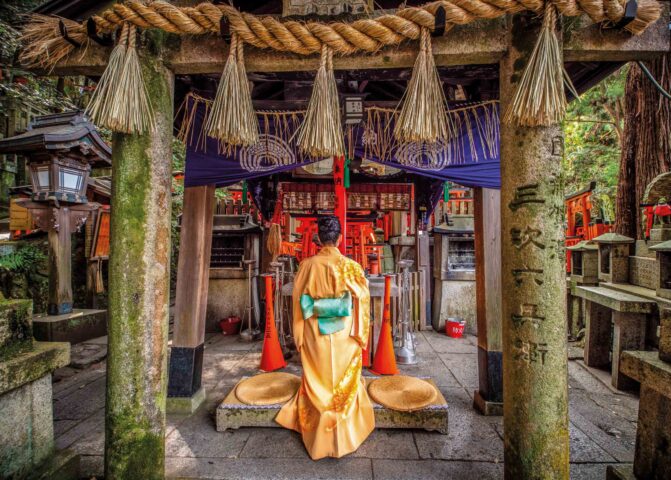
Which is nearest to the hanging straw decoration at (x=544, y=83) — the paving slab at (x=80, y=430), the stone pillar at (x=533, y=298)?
the stone pillar at (x=533, y=298)

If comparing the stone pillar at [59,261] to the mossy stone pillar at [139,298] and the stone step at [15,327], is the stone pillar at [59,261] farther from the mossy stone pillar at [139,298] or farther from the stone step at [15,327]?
the mossy stone pillar at [139,298]

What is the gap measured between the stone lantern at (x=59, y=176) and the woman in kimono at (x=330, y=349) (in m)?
6.06

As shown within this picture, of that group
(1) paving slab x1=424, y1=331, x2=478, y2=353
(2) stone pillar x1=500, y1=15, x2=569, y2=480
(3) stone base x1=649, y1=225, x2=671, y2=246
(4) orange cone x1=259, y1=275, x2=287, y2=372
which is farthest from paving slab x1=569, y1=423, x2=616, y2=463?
(4) orange cone x1=259, y1=275, x2=287, y2=372

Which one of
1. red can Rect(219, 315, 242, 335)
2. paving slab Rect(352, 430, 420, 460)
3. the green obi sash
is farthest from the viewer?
red can Rect(219, 315, 242, 335)

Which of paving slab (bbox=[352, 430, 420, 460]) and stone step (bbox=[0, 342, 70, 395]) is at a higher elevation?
stone step (bbox=[0, 342, 70, 395])

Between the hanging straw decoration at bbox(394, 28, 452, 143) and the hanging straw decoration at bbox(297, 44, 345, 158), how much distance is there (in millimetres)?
504

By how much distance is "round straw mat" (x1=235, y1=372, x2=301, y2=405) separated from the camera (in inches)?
138

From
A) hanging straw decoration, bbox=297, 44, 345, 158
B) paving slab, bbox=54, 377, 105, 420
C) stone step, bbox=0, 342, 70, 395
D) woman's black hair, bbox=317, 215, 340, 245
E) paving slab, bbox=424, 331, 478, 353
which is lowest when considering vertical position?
paving slab, bbox=424, 331, 478, 353

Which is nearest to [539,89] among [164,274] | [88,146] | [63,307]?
[164,274]

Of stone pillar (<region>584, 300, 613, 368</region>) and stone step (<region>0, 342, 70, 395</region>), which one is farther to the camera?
stone pillar (<region>584, 300, 613, 368</region>)

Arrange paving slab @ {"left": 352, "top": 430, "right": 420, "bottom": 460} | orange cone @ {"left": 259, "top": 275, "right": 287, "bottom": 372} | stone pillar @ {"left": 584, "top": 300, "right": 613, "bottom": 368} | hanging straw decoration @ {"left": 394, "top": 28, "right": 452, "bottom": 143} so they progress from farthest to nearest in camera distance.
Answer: stone pillar @ {"left": 584, "top": 300, "right": 613, "bottom": 368} → orange cone @ {"left": 259, "top": 275, "right": 287, "bottom": 372} → paving slab @ {"left": 352, "top": 430, "right": 420, "bottom": 460} → hanging straw decoration @ {"left": 394, "top": 28, "right": 452, "bottom": 143}

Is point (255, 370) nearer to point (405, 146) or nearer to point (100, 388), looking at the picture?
point (100, 388)

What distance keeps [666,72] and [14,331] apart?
10.4 metres

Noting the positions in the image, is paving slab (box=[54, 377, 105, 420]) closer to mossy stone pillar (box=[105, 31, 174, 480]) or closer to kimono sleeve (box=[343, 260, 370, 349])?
mossy stone pillar (box=[105, 31, 174, 480])
